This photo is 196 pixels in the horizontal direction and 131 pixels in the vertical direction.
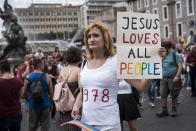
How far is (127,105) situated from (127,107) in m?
0.03

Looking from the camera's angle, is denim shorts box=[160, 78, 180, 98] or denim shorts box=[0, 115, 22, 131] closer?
denim shorts box=[0, 115, 22, 131]

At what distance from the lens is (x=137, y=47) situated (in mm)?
2379

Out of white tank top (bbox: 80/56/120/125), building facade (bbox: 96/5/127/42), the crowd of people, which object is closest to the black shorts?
the crowd of people

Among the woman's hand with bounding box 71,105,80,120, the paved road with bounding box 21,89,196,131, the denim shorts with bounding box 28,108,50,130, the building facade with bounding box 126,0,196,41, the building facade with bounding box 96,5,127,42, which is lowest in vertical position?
the paved road with bounding box 21,89,196,131

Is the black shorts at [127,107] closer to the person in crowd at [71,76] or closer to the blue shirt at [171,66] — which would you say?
the person in crowd at [71,76]

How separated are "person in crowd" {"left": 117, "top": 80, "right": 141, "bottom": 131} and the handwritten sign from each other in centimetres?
188

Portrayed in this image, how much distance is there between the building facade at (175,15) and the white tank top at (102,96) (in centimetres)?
3928

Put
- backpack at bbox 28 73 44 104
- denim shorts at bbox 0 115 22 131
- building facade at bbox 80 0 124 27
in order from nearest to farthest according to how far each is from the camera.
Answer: denim shorts at bbox 0 115 22 131
backpack at bbox 28 73 44 104
building facade at bbox 80 0 124 27

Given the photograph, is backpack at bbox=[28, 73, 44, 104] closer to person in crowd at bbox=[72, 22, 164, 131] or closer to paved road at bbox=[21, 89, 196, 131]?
paved road at bbox=[21, 89, 196, 131]

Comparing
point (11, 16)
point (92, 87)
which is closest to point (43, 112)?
point (92, 87)

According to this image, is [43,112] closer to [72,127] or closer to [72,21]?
[72,127]

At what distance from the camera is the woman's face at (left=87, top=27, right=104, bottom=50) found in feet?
8.31

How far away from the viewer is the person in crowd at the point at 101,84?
94.7 inches

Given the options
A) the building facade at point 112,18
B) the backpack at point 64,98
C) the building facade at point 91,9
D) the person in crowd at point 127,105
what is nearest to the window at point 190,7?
the building facade at point 112,18
